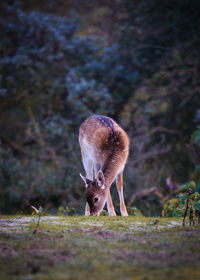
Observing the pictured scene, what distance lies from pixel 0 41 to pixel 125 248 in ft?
50.4

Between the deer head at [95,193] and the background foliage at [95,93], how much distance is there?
5.96m

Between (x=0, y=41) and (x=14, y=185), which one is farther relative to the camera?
(x=0, y=41)

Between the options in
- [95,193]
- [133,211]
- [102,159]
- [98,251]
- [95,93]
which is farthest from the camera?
[95,93]

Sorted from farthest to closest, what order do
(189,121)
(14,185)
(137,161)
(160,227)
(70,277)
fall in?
1. (189,121)
2. (137,161)
3. (14,185)
4. (160,227)
5. (70,277)

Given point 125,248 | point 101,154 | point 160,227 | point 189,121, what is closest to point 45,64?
point 189,121

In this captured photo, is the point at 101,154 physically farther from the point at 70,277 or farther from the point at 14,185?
the point at 14,185

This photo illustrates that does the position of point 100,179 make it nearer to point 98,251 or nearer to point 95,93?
point 98,251

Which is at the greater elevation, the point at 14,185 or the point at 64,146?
the point at 64,146

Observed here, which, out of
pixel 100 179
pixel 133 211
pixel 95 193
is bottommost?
pixel 133 211

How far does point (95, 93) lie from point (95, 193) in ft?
28.8

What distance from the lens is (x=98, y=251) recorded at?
13.5 ft

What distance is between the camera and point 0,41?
17.9 m

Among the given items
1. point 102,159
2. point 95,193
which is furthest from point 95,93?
point 95,193

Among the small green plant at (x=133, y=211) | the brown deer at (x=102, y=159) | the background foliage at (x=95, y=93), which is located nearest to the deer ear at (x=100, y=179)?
the brown deer at (x=102, y=159)
